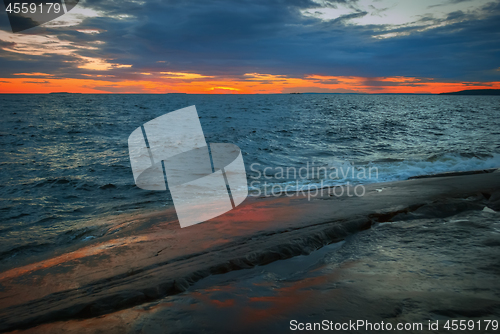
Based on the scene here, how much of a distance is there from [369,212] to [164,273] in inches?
130

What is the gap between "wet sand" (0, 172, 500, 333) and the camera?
7.67ft

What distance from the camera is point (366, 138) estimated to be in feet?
61.6

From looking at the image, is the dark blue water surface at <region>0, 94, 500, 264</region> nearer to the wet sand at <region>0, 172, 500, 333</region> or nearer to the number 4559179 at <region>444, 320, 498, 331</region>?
the wet sand at <region>0, 172, 500, 333</region>

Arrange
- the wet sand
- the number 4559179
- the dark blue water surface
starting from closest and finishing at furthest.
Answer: the number 4559179 → the wet sand → the dark blue water surface

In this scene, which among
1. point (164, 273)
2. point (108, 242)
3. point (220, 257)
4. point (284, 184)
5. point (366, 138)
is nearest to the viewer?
point (164, 273)

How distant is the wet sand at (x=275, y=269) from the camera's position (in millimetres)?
2338

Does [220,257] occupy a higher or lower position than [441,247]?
lower

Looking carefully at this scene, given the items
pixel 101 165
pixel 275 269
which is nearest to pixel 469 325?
pixel 275 269

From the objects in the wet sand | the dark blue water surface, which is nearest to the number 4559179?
the wet sand

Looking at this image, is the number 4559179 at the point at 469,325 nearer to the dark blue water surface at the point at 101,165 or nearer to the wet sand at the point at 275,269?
the wet sand at the point at 275,269

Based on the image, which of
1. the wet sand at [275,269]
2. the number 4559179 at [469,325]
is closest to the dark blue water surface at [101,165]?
the wet sand at [275,269]

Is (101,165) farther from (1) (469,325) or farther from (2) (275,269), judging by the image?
(1) (469,325)

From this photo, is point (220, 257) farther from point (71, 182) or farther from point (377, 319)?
point (71, 182)

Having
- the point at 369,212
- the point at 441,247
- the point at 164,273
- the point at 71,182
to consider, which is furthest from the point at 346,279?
the point at 71,182
